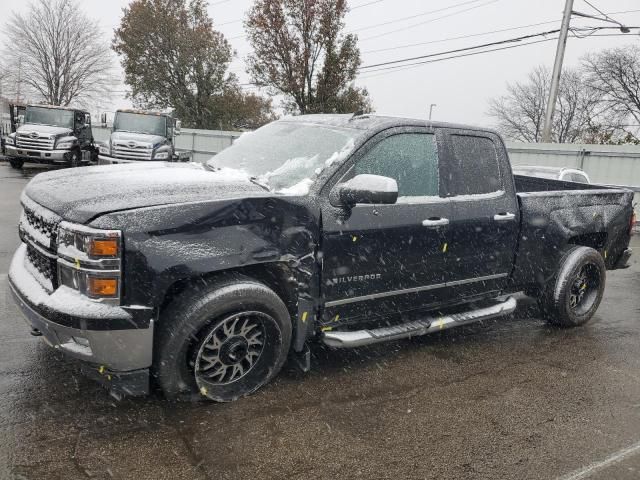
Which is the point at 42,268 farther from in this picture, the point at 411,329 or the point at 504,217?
the point at 504,217

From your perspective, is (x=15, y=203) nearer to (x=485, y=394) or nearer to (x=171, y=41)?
(x=485, y=394)

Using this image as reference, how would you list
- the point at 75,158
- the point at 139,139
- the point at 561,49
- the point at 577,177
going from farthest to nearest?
1. the point at 75,158
2. the point at 561,49
3. the point at 139,139
4. the point at 577,177

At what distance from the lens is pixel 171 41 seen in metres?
33.9

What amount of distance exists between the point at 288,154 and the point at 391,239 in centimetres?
96

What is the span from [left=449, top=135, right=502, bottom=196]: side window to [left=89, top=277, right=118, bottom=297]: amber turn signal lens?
8.35 feet

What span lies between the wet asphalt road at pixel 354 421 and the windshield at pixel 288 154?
1.38m

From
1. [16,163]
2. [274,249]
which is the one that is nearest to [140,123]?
[16,163]

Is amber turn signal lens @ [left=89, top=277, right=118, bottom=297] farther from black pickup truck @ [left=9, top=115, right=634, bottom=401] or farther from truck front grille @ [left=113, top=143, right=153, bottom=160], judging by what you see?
truck front grille @ [left=113, top=143, right=153, bottom=160]

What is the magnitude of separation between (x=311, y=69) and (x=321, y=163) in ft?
88.3

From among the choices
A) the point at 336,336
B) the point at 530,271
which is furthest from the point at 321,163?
the point at 530,271

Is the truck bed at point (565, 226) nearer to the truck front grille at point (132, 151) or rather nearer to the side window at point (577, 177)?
the side window at point (577, 177)

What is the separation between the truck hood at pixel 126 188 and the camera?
2.93 m

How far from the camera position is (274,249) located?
128 inches

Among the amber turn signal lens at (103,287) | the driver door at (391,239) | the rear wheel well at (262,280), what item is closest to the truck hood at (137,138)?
the driver door at (391,239)
